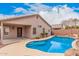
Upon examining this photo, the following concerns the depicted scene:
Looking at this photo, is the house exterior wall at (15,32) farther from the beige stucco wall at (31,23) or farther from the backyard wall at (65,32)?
the backyard wall at (65,32)

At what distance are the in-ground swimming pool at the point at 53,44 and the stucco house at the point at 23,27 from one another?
208 mm

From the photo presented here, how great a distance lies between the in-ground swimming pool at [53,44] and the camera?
14.4 ft

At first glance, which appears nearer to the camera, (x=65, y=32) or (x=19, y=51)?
(x=19, y=51)

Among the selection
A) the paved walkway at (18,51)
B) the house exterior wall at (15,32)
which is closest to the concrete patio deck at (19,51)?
the paved walkway at (18,51)

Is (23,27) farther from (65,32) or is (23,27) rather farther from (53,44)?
(65,32)

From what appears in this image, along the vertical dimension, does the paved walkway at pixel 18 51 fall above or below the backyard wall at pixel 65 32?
below

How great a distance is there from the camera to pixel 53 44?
443cm

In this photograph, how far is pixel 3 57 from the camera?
435cm

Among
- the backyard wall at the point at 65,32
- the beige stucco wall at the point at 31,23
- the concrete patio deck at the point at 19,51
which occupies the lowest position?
the concrete patio deck at the point at 19,51

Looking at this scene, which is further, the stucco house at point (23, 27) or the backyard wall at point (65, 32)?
the backyard wall at point (65, 32)

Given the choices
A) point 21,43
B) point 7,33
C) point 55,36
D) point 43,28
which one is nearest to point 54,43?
point 55,36

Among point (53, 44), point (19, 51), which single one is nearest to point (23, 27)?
point (19, 51)

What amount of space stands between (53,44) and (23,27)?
80 cm

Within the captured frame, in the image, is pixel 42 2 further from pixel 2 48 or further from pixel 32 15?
pixel 2 48
